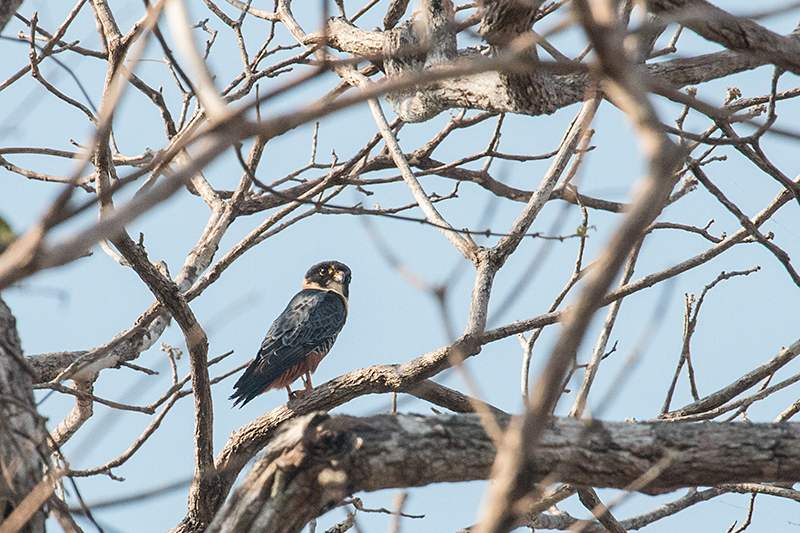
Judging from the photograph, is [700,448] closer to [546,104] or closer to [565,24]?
[565,24]

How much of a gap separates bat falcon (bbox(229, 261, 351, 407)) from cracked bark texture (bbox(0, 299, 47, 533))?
427cm

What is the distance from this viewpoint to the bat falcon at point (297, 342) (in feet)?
21.7

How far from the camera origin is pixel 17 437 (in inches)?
→ 75.1

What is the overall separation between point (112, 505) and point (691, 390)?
11.1 ft

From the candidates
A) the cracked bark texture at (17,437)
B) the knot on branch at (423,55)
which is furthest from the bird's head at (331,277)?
the cracked bark texture at (17,437)

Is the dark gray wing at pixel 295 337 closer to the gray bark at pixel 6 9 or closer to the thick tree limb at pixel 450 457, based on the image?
the gray bark at pixel 6 9

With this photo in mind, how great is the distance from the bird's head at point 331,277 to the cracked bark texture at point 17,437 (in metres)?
6.40

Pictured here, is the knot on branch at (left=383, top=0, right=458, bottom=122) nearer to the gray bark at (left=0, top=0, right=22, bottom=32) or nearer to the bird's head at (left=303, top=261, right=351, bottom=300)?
the gray bark at (left=0, top=0, right=22, bottom=32)

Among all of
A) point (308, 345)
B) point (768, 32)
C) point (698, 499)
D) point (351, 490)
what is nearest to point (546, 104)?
point (768, 32)

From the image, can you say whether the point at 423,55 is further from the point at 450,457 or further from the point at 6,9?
the point at 450,457

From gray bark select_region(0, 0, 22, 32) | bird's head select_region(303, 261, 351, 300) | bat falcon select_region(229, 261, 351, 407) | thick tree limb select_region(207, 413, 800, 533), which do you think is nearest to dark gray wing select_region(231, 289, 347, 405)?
bat falcon select_region(229, 261, 351, 407)

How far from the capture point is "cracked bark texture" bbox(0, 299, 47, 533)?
→ 5.72 feet

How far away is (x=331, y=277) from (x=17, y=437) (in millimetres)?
6627

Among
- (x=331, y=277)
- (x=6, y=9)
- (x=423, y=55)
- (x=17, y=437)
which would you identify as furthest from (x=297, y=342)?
(x=17, y=437)
